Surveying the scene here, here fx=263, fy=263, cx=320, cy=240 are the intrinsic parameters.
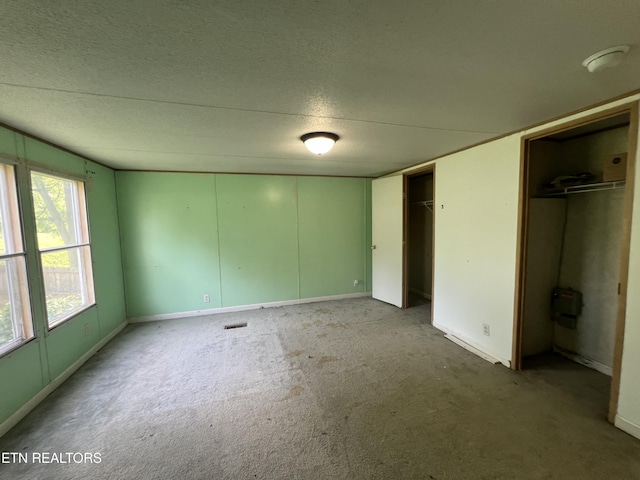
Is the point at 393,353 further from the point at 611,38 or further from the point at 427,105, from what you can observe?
the point at 611,38

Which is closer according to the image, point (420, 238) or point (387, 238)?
point (387, 238)

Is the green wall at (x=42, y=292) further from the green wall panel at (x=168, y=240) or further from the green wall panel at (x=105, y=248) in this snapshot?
the green wall panel at (x=168, y=240)

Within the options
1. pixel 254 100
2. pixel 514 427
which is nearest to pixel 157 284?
pixel 254 100

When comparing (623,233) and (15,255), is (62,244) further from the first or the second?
(623,233)

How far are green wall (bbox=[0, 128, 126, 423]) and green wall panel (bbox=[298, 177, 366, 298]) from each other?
265cm

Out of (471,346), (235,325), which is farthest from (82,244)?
(471,346)

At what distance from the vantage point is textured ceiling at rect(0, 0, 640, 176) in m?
0.96

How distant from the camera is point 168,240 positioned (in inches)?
154

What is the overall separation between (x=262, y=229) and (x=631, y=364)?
4063mm

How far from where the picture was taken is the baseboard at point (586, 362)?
94.5 inches

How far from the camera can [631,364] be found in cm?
172

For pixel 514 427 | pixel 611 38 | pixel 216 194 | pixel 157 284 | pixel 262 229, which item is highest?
pixel 611 38

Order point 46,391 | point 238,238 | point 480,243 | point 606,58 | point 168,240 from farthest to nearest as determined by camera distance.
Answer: point 238,238 → point 168,240 → point 480,243 → point 46,391 → point 606,58

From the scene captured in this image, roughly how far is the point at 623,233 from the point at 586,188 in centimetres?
96
